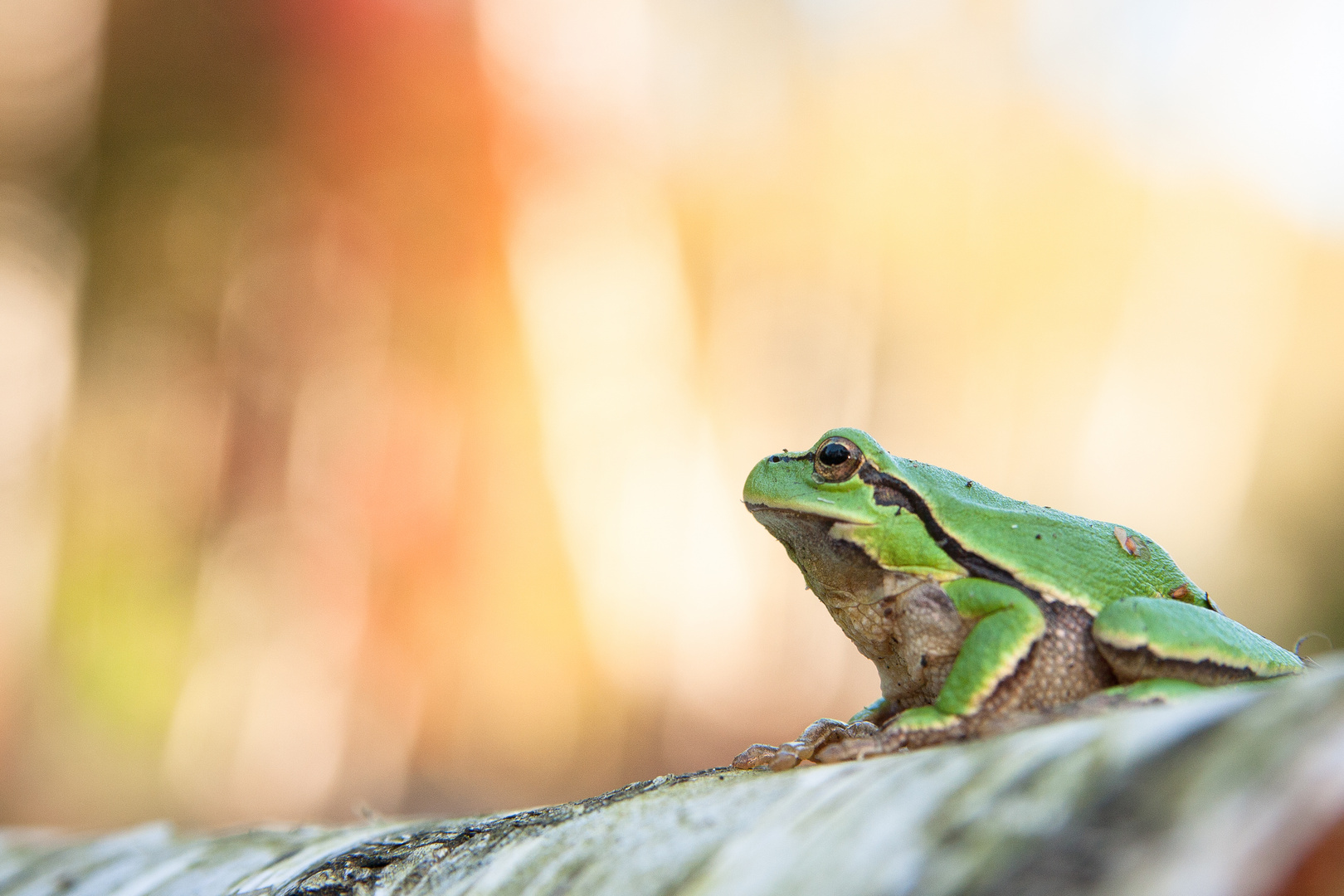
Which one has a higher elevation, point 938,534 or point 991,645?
point 938,534

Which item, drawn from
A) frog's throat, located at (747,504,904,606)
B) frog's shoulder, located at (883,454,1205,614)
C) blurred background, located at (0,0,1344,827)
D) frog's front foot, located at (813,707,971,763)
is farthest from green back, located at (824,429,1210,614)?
blurred background, located at (0,0,1344,827)

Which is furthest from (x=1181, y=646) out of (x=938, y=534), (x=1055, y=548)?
(x=938, y=534)

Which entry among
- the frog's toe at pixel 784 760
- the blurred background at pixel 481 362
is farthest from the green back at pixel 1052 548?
the blurred background at pixel 481 362

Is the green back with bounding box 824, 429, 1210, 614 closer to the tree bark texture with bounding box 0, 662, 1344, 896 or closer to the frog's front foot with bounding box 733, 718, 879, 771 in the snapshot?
the frog's front foot with bounding box 733, 718, 879, 771

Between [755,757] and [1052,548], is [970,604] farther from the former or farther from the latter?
[755,757]

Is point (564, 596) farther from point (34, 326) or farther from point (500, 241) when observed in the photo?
point (34, 326)

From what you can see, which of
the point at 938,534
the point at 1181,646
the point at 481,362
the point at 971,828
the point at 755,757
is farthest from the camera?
the point at 481,362
